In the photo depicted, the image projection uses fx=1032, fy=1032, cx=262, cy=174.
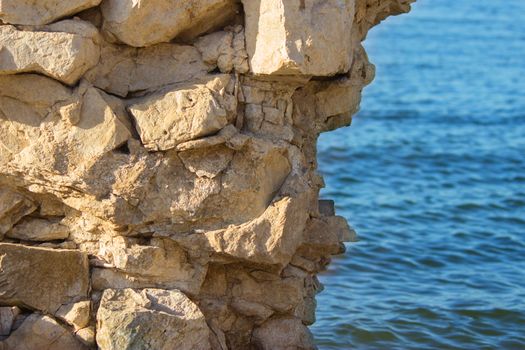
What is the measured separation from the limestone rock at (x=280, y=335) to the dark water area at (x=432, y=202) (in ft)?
5.87

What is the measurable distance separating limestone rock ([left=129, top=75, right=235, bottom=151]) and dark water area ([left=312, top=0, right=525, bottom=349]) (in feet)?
9.73

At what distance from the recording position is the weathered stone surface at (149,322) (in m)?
5.02

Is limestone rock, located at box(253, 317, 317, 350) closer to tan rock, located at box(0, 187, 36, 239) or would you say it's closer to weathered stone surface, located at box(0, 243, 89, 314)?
weathered stone surface, located at box(0, 243, 89, 314)

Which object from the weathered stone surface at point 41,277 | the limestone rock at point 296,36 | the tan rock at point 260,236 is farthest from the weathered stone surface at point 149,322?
the limestone rock at point 296,36

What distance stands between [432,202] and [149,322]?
8085 mm

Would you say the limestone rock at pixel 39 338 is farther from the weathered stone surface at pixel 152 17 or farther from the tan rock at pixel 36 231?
the weathered stone surface at pixel 152 17

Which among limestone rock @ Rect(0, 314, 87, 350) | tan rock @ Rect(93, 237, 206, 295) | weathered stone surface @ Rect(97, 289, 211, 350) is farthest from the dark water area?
limestone rock @ Rect(0, 314, 87, 350)

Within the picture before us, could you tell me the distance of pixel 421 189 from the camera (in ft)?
43.9

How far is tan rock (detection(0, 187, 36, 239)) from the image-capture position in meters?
5.26

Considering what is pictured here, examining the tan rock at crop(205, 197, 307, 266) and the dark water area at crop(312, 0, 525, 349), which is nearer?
the tan rock at crop(205, 197, 307, 266)

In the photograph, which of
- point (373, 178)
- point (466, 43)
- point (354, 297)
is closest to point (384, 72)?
point (466, 43)

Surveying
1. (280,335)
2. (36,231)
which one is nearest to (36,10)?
(36,231)

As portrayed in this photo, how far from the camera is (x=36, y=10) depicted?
5.01 m

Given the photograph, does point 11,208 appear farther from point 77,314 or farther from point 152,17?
point 152,17
